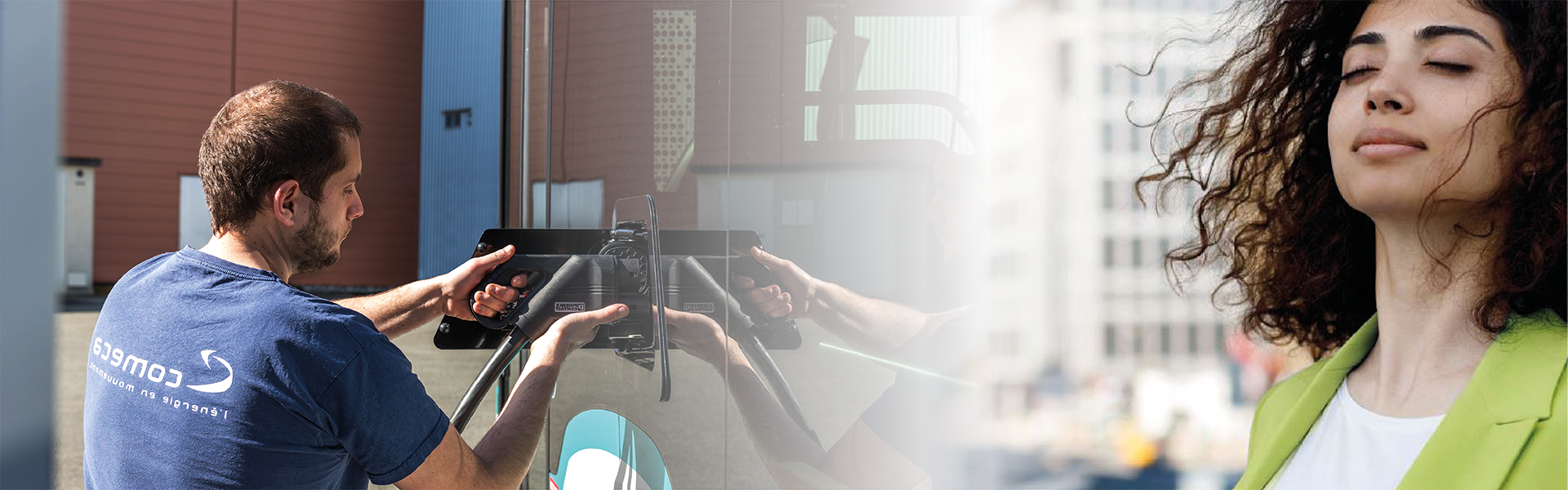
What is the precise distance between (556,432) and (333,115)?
86 centimetres

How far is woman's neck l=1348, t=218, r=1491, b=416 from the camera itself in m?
0.62

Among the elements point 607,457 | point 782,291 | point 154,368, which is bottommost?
point 607,457

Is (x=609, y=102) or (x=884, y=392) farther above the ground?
(x=609, y=102)

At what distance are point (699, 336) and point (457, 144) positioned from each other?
14.1 feet

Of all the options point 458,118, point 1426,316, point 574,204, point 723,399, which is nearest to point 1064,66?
point 1426,316

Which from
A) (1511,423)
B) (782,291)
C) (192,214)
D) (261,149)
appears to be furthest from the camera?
(192,214)

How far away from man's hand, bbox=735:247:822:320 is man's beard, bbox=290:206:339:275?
2.03 ft

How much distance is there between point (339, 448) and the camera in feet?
4.14

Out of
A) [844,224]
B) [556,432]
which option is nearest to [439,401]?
[556,432]

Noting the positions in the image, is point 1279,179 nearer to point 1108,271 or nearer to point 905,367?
point 1108,271

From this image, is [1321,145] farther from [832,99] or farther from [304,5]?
[304,5]

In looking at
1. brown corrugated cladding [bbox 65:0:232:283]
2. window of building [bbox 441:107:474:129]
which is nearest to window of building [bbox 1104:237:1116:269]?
window of building [bbox 441:107:474:129]

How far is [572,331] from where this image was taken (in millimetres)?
1589

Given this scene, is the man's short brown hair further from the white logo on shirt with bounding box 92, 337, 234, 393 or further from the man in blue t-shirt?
the white logo on shirt with bounding box 92, 337, 234, 393
